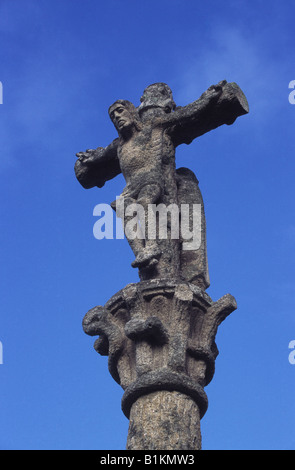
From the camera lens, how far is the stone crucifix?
8.44 m

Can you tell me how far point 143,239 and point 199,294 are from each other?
1059 millimetres

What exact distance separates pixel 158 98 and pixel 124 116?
72 centimetres

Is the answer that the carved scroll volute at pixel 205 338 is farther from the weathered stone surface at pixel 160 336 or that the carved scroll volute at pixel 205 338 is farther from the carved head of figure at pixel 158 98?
the carved head of figure at pixel 158 98

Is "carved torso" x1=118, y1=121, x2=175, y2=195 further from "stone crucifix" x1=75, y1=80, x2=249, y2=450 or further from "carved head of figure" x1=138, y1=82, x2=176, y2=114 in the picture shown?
"carved head of figure" x1=138, y1=82, x2=176, y2=114

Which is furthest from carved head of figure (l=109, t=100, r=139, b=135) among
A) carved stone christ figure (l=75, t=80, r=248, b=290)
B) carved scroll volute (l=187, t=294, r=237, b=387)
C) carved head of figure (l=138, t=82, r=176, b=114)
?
carved scroll volute (l=187, t=294, r=237, b=387)

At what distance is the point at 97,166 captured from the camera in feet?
39.3

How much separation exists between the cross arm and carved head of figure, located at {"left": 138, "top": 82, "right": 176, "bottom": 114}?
299 millimetres

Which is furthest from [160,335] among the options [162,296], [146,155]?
[146,155]

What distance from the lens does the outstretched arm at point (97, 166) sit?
11828 millimetres

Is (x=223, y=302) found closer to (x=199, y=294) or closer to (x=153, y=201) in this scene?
(x=199, y=294)

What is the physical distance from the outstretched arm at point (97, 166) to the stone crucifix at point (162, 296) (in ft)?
0.39

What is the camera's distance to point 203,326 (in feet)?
29.9

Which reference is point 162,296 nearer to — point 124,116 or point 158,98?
point 124,116
